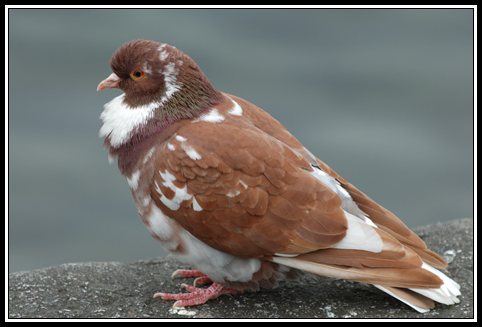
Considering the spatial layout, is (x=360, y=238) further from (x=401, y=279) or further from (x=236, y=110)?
(x=236, y=110)

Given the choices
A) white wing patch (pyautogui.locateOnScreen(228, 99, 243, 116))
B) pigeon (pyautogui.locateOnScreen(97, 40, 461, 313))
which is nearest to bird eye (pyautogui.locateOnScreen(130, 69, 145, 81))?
pigeon (pyautogui.locateOnScreen(97, 40, 461, 313))

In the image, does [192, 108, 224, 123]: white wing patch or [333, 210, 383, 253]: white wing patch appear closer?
[333, 210, 383, 253]: white wing patch

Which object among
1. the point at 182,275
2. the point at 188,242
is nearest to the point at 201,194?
the point at 188,242

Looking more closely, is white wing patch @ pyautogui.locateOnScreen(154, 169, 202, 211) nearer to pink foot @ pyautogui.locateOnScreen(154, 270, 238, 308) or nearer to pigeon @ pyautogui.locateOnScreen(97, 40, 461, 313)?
pigeon @ pyautogui.locateOnScreen(97, 40, 461, 313)

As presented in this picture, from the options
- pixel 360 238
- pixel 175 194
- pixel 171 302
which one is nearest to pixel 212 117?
pixel 175 194

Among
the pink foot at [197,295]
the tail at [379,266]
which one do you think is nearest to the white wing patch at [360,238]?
the tail at [379,266]

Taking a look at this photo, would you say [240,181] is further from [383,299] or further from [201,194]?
[383,299]
